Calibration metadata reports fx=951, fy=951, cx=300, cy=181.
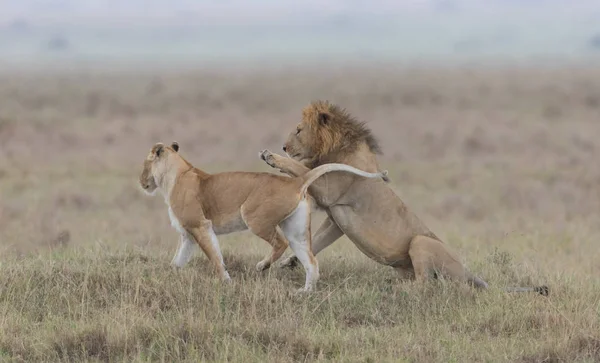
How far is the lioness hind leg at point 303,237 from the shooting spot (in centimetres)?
766

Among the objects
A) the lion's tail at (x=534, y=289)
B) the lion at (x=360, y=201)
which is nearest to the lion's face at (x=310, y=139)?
the lion at (x=360, y=201)

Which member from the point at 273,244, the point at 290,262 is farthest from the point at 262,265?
the point at 290,262

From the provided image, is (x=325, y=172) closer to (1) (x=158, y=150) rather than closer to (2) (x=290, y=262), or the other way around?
(2) (x=290, y=262)

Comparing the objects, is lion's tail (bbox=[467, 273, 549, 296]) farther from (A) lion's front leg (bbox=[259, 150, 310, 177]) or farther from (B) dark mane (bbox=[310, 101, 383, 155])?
(A) lion's front leg (bbox=[259, 150, 310, 177])

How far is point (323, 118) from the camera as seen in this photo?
8.29 meters

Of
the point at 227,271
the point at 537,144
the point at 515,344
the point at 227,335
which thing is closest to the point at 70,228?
the point at 227,271

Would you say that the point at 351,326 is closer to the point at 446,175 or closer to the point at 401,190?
the point at 401,190

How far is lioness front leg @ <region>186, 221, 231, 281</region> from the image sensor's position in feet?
25.1

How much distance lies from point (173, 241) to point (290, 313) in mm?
5018

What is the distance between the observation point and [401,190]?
17172mm

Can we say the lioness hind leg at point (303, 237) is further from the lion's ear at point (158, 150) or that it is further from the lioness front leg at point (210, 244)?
the lion's ear at point (158, 150)

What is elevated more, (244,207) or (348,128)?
(348,128)

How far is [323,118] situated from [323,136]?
0.18m

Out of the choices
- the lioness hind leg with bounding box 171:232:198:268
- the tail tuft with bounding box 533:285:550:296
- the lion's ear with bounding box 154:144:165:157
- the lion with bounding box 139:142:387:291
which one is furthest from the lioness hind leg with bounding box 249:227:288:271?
the tail tuft with bounding box 533:285:550:296
